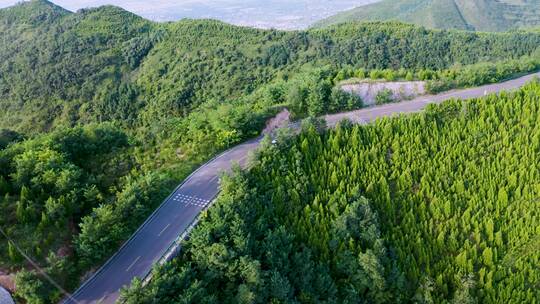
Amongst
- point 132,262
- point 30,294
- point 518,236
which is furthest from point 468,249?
point 30,294

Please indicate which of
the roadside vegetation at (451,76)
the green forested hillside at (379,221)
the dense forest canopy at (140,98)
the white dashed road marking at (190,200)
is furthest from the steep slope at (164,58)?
the green forested hillside at (379,221)

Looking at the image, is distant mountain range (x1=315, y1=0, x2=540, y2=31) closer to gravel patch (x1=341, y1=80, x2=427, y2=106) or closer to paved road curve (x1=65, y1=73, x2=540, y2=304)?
gravel patch (x1=341, y1=80, x2=427, y2=106)

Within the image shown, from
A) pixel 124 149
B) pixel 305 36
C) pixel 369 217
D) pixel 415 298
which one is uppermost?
pixel 305 36

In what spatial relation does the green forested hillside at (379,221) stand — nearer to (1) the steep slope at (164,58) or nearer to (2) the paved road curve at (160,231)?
(2) the paved road curve at (160,231)

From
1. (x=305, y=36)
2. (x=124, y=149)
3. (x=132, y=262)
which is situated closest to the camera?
(x=132, y=262)

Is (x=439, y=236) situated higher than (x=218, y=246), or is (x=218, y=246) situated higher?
(x=218, y=246)

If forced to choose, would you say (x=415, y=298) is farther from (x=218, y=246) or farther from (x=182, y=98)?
(x=182, y=98)
